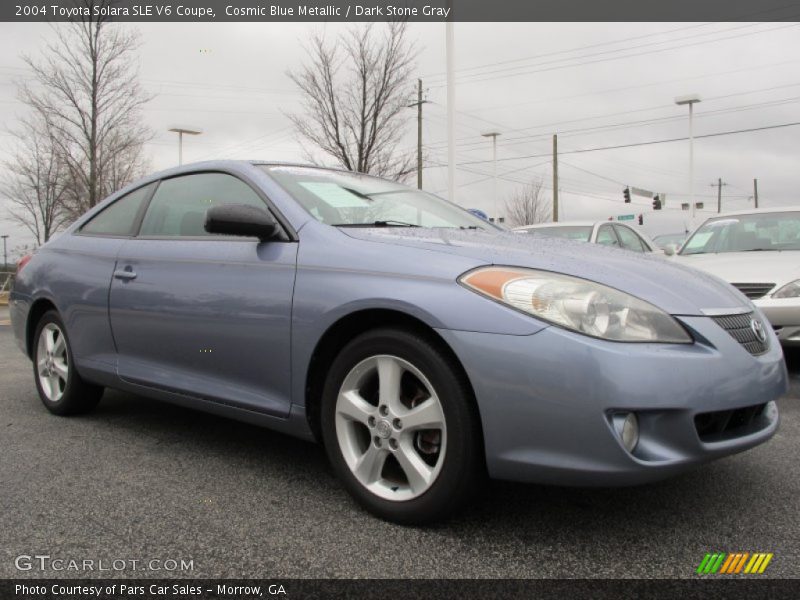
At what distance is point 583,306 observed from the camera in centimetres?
213

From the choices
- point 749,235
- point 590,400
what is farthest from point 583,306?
point 749,235

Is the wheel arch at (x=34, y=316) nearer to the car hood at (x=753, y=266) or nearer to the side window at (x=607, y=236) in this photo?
the car hood at (x=753, y=266)

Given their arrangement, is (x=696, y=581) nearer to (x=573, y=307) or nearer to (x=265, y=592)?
(x=573, y=307)

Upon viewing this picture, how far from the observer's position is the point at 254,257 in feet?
9.43

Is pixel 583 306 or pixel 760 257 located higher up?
pixel 760 257

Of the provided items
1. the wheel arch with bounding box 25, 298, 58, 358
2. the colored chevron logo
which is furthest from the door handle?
the colored chevron logo

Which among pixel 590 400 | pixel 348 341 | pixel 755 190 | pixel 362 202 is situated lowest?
pixel 590 400

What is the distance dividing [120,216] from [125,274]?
1.87 feet

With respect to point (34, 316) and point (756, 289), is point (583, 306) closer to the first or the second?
point (34, 316)

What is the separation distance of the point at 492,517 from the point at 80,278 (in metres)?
2.67

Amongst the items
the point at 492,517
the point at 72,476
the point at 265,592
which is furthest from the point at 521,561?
the point at 72,476

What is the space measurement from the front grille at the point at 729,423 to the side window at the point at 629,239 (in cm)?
653

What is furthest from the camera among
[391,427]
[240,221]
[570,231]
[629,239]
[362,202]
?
[629,239]

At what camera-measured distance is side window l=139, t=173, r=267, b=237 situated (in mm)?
3202
